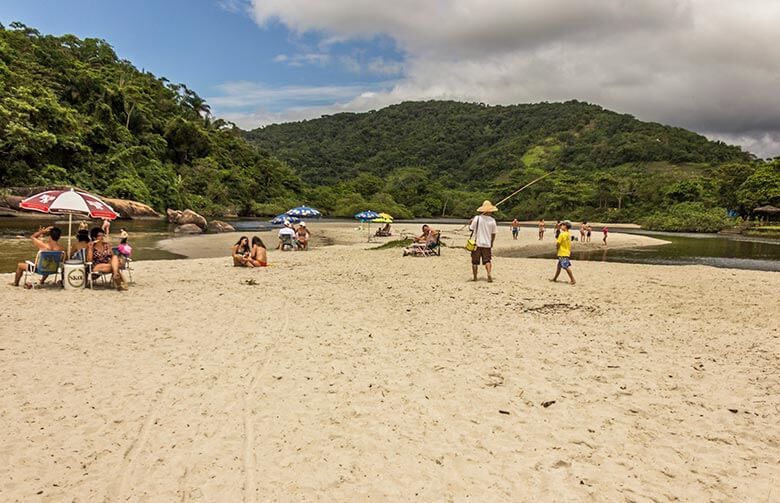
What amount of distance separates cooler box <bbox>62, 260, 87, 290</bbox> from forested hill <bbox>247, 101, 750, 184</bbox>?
114 meters

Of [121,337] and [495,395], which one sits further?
[121,337]

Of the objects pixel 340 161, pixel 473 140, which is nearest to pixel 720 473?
pixel 340 161

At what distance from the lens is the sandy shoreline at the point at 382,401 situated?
3.26 m

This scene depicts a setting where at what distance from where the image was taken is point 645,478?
335 cm

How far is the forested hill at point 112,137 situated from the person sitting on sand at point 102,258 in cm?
3745

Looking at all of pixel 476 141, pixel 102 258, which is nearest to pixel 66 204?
pixel 102 258

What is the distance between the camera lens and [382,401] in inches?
181

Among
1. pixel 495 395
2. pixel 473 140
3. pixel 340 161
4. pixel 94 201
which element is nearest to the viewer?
pixel 495 395

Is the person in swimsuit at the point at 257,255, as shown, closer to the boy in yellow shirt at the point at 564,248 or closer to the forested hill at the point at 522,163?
the boy in yellow shirt at the point at 564,248

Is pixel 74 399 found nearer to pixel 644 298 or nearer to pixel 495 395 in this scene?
pixel 495 395

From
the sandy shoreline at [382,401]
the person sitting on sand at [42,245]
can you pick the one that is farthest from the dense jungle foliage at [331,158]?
the sandy shoreline at [382,401]

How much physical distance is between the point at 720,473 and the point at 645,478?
0.62 meters

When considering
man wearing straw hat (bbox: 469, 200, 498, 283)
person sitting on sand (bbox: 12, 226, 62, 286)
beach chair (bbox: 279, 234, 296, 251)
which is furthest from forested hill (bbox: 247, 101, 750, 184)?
person sitting on sand (bbox: 12, 226, 62, 286)

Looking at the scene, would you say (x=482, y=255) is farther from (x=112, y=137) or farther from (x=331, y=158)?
(x=331, y=158)
